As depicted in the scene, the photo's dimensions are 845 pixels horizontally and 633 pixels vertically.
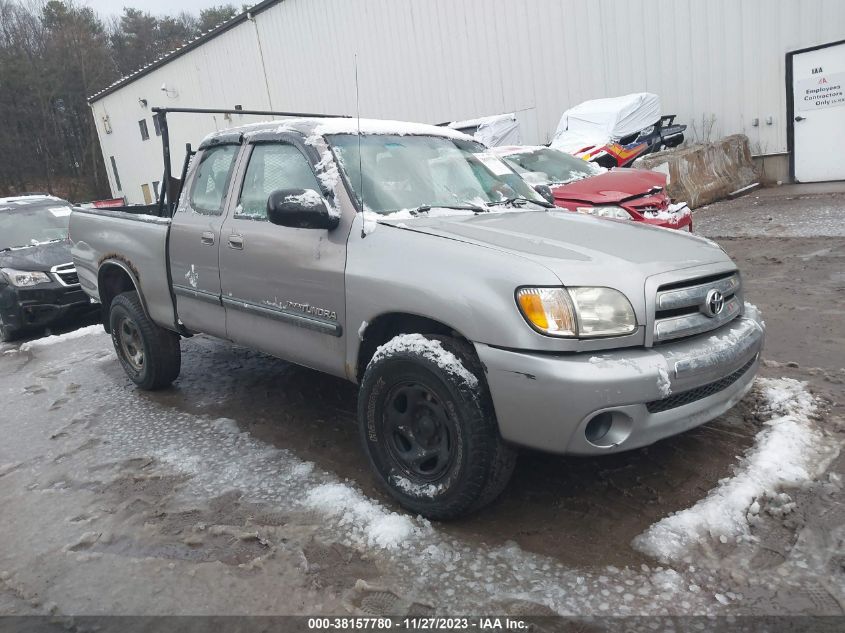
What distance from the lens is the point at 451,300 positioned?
264cm

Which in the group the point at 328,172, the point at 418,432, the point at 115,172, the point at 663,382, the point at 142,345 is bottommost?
the point at 418,432

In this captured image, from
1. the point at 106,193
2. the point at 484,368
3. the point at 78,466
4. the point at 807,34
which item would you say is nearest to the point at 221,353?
the point at 78,466

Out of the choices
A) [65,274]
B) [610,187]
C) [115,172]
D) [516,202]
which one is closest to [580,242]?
[516,202]

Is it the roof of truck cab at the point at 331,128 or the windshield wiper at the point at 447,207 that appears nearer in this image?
the windshield wiper at the point at 447,207

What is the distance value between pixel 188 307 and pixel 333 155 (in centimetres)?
162

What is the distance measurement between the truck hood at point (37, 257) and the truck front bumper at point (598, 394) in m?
Result: 6.89

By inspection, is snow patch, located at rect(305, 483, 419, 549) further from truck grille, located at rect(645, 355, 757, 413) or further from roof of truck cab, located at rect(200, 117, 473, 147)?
roof of truck cab, located at rect(200, 117, 473, 147)

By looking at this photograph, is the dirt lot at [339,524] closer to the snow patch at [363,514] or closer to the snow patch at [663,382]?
the snow patch at [363,514]

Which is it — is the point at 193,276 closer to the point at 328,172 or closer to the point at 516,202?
the point at 328,172

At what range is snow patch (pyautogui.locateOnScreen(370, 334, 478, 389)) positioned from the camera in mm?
2586

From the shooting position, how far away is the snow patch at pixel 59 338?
7049 mm

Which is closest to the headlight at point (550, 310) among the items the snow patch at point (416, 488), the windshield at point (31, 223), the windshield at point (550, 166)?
the snow patch at point (416, 488)

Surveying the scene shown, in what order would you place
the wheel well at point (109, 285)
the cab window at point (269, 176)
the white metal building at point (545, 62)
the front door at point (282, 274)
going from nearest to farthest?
the front door at point (282, 274)
the cab window at point (269, 176)
the wheel well at point (109, 285)
the white metal building at point (545, 62)

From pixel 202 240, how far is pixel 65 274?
4.59 m
